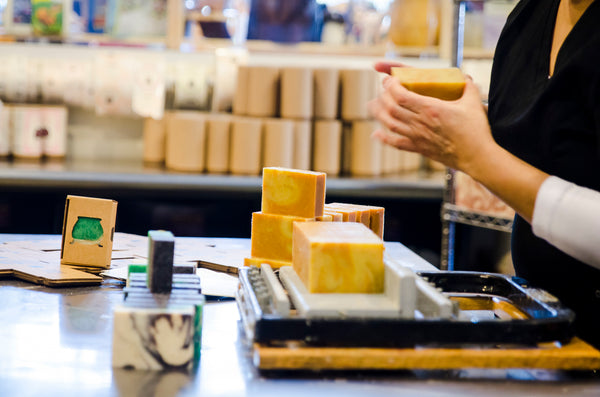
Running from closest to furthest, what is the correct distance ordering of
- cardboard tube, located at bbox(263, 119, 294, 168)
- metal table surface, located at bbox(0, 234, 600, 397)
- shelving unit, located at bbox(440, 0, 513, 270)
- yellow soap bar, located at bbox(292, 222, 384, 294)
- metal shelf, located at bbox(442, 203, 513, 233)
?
metal table surface, located at bbox(0, 234, 600, 397) → yellow soap bar, located at bbox(292, 222, 384, 294) → metal shelf, located at bbox(442, 203, 513, 233) → shelving unit, located at bbox(440, 0, 513, 270) → cardboard tube, located at bbox(263, 119, 294, 168)

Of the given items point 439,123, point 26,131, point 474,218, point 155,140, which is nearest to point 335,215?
point 439,123

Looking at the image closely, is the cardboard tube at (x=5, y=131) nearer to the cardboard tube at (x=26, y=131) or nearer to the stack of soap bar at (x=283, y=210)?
the cardboard tube at (x=26, y=131)

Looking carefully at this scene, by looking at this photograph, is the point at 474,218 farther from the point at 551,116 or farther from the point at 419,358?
the point at 419,358

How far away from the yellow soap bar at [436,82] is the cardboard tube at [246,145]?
81.3 inches

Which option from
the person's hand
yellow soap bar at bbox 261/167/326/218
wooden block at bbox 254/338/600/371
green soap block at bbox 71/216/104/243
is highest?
the person's hand

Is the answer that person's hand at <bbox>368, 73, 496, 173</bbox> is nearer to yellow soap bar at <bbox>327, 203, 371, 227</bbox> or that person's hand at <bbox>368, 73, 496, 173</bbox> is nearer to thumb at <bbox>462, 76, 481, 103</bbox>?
thumb at <bbox>462, 76, 481, 103</bbox>

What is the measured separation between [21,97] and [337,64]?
1614 millimetres

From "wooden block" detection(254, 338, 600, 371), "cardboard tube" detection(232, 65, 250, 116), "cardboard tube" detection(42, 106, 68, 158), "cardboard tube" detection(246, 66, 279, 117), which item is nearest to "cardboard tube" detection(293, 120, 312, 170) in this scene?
"cardboard tube" detection(246, 66, 279, 117)

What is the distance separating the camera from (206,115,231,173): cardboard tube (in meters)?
3.32

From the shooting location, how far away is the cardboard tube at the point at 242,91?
337 cm

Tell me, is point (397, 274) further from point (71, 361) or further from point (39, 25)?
point (39, 25)

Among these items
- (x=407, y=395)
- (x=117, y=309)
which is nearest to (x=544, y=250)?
(x=407, y=395)

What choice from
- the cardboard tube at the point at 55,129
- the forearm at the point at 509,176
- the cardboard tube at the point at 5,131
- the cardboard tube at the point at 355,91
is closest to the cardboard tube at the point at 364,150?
the cardboard tube at the point at 355,91

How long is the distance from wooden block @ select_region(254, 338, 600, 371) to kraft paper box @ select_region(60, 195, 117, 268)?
0.62 m
